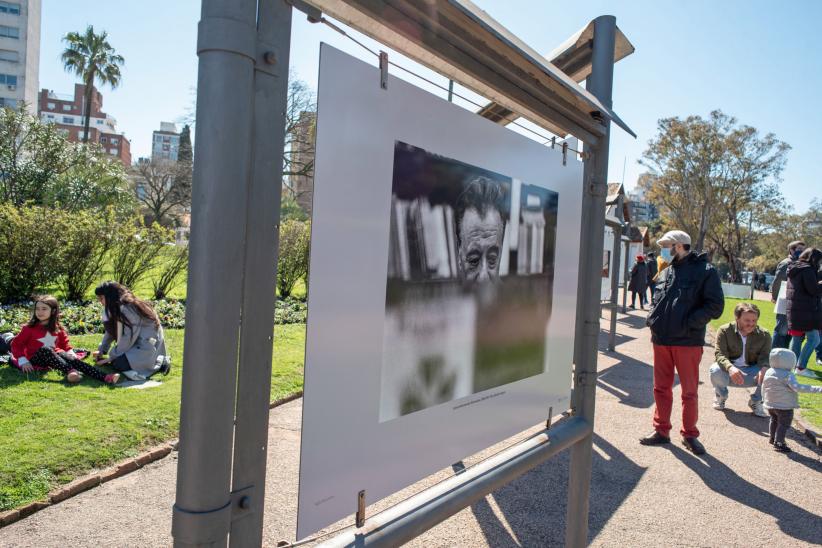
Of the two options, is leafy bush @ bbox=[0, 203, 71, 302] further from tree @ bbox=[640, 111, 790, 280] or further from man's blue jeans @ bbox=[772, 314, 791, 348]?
tree @ bbox=[640, 111, 790, 280]

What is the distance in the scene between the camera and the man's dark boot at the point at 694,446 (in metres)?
5.56

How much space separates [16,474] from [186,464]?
3789 millimetres

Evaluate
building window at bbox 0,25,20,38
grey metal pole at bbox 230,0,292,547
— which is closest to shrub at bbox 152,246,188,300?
grey metal pole at bbox 230,0,292,547

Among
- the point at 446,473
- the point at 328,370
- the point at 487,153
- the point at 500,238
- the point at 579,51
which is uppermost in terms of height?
the point at 579,51

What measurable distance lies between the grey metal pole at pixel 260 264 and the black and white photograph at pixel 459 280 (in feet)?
1.46

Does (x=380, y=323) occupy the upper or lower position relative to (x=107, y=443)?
upper

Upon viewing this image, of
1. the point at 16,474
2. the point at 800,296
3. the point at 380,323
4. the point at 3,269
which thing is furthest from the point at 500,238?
the point at 3,269

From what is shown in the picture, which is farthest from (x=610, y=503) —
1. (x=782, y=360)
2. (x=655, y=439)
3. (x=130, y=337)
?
(x=130, y=337)

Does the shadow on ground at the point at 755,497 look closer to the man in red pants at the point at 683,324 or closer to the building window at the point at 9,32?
the man in red pants at the point at 683,324

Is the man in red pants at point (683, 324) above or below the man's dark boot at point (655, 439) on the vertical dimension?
above

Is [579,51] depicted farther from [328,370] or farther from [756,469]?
[756,469]

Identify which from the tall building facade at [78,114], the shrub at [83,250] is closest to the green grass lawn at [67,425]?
the shrub at [83,250]

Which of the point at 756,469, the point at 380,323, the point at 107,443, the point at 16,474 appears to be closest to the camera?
the point at 380,323

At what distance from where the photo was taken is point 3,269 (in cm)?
1054
